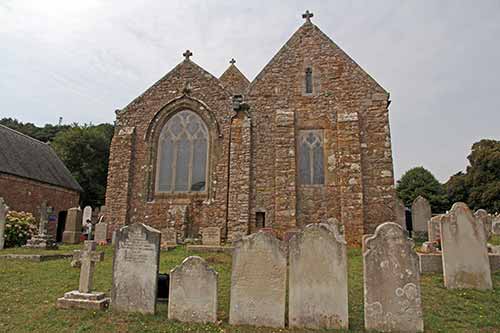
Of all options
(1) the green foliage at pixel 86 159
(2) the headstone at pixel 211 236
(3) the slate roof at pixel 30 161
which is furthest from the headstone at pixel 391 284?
(1) the green foliage at pixel 86 159

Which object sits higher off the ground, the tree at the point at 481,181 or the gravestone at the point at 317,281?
the tree at the point at 481,181

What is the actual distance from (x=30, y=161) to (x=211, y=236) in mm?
18031

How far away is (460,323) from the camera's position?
5281mm

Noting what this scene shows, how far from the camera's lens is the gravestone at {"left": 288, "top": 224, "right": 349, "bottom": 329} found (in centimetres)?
516

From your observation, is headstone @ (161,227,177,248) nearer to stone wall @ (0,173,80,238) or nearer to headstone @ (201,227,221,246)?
headstone @ (201,227,221,246)

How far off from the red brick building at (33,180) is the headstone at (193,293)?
1962 cm

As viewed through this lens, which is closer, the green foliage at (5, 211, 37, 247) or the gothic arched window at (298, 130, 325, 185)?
the green foliage at (5, 211, 37, 247)

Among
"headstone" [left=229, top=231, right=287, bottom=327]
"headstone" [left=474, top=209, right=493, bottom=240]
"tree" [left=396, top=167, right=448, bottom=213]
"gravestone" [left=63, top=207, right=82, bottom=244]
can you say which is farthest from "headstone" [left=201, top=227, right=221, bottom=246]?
"tree" [left=396, top=167, right=448, bottom=213]

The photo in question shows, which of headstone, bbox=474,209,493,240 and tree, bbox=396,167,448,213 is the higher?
tree, bbox=396,167,448,213

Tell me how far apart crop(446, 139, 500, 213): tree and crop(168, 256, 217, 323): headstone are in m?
40.6

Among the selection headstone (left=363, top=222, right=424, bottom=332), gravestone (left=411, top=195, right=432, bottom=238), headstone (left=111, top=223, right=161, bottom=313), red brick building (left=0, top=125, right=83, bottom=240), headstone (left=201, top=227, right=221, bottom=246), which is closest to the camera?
headstone (left=363, top=222, right=424, bottom=332)

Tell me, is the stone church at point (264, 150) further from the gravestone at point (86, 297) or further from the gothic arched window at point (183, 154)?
the gravestone at point (86, 297)

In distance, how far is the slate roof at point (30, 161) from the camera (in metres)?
21.9

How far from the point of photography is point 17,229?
603 inches
